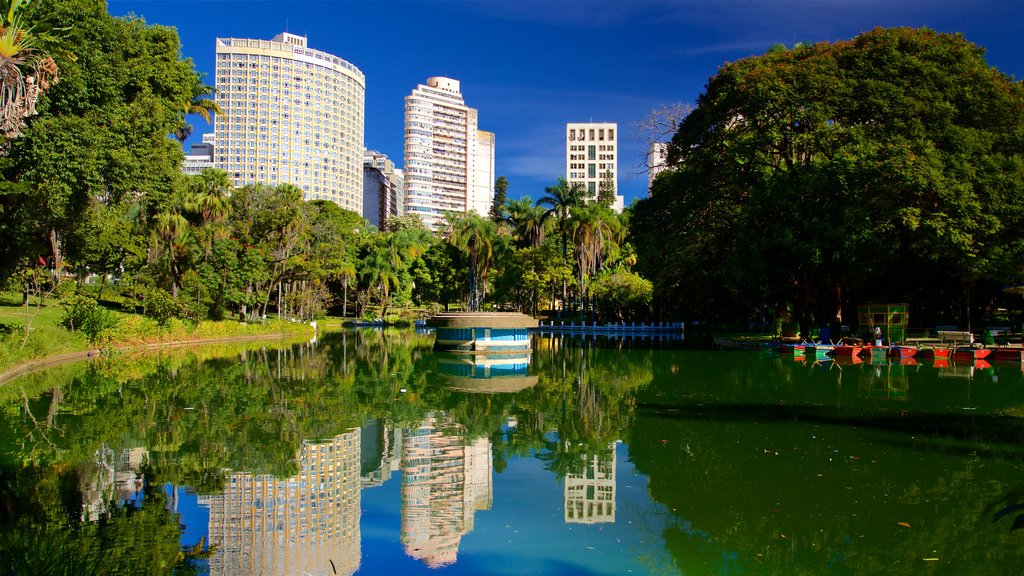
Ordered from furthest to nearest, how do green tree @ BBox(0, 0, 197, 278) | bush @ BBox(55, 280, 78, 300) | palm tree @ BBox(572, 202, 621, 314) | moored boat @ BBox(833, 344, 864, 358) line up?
palm tree @ BBox(572, 202, 621, 314), bush @ BBox(55, 280, 78, 300), moored boat @ BBox(833, 344, 864, 358), green tree @ BBox(0, 0, 197, 278)

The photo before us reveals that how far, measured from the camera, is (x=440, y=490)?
8.03m

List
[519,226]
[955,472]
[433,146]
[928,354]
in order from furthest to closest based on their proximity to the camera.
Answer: [433,146] → [519,226] → [928,354] → [955,472]

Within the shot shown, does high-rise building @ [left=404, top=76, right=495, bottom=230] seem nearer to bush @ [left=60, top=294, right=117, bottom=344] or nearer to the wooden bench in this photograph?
bush @ [left=60, top=294, right=117, bottom=344]

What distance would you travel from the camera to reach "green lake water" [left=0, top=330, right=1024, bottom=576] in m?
5.95

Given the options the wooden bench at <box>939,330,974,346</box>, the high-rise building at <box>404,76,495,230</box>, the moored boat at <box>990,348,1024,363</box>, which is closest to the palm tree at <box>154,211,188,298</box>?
the wooden bench at <box>939,330,974,346</box>

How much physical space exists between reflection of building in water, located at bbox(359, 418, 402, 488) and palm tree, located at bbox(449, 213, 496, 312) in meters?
47.6

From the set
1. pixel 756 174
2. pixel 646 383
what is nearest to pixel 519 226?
pixel 756 174

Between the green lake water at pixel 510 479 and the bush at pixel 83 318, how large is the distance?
405 inches

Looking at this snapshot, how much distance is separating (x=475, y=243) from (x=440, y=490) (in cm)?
5227

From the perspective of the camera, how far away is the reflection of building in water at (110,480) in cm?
716

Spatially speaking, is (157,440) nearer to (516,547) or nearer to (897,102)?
(516,547)

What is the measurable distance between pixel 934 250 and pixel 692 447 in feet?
70.1

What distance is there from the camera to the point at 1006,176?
25.5m

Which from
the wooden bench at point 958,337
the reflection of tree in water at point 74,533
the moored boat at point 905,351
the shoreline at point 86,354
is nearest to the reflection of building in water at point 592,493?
the reflection of tree in water at point 74,533
